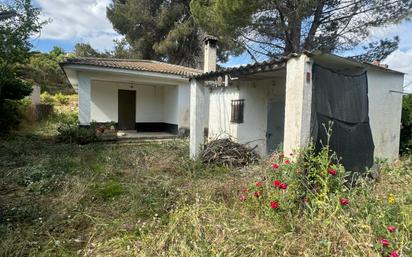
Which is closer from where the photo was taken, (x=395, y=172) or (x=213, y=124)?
(x=395, y=172)

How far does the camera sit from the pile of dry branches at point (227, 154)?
799 centimetres

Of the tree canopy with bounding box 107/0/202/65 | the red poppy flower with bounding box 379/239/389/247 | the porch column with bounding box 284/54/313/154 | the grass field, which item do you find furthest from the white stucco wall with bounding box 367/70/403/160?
the tree canopy with bounding box 107/0/202/65

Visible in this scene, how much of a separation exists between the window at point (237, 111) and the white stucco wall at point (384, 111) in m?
3.70

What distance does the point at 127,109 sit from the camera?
1642 centimetres

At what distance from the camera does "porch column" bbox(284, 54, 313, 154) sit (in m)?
4.99

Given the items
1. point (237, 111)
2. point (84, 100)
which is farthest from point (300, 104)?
point (84, 100)

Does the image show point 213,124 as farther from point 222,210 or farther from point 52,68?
point 52,68

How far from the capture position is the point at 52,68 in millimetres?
26875

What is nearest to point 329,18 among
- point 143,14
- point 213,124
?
point 213,124

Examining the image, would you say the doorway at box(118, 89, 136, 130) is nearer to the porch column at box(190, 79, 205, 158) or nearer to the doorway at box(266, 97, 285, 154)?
the porch column at box(190, 79, 205, 158)

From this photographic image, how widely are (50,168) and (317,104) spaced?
20.5ft

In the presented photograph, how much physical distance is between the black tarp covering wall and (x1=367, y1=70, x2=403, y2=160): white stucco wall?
1.47 meters

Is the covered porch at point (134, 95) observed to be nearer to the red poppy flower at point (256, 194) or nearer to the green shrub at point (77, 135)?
the green shrub at point (77, 135)

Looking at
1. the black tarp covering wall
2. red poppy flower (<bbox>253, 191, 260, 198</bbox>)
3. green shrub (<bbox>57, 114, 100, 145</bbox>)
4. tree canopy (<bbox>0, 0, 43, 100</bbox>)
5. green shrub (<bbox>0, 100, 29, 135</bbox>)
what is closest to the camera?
red poppy flower (<bbox>253, 191, 260, 198</bbox>)
